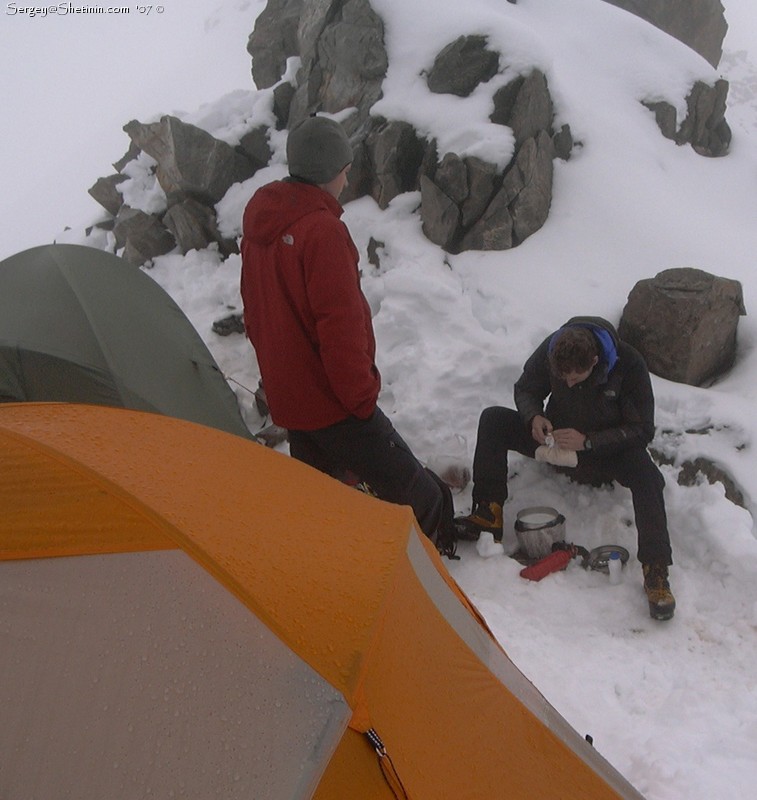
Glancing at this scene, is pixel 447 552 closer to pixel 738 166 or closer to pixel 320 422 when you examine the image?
pixel 320 422

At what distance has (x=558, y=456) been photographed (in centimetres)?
380

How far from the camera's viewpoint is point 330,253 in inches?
115

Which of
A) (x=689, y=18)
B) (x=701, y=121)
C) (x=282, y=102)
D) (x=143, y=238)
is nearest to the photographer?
(x=143, y=238)

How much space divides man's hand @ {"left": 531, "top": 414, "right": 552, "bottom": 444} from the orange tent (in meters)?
1.75

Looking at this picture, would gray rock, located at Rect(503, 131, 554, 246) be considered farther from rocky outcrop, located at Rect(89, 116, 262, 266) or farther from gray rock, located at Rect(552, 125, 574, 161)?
rocky outcrop, located at Rect(89, 116, 262, 266)

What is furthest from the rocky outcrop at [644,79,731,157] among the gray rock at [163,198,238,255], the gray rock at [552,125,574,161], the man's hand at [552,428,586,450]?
the man's hand at [552,428,586,450]

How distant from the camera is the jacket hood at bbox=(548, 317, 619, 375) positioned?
3.59 meters

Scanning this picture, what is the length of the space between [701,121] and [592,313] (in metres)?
5.05

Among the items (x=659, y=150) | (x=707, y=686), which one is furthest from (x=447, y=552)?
(x=659, y=150)

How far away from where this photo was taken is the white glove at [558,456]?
378cm

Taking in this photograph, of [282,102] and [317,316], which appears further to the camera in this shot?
[282,102]

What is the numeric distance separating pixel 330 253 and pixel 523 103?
492cm

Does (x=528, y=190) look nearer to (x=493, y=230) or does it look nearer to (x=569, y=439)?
(x=493, y=230)

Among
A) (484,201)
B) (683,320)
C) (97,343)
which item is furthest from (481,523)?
(484,201)
